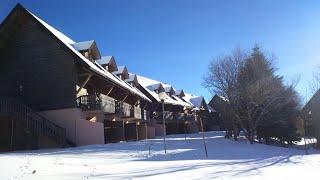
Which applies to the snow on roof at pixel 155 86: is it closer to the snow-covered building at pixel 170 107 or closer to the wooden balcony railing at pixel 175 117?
the snow-covered building at pixel 170 107

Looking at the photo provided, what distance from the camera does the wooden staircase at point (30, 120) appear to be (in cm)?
2742

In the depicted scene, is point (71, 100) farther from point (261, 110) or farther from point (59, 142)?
point (261, 110)

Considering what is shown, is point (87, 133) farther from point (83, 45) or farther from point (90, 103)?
point (83, 45)

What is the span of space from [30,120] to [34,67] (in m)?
6.84

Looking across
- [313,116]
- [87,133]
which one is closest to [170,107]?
[313,116]

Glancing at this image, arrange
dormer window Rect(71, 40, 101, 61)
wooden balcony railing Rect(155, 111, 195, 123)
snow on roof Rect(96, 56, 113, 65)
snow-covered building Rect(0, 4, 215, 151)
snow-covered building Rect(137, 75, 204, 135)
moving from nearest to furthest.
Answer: snow-covered building Rect(0, 4, 215, 151) < dormer window Rect(71, 40, 101, 61) < snow on roof Rect(96, 56, 113, 65) < snow-covered building Rect(137, 75, 204, 135) < wooden balcony railing Rect(155, 111, 195, 123)

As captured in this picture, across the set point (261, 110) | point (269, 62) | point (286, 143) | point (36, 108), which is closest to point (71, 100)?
point (36, 108)

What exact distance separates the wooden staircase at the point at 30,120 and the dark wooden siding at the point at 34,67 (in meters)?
3.44

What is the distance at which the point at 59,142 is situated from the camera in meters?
28.8

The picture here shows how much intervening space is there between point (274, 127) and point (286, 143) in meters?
A: 6.87

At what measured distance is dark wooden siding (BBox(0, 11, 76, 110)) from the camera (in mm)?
32438

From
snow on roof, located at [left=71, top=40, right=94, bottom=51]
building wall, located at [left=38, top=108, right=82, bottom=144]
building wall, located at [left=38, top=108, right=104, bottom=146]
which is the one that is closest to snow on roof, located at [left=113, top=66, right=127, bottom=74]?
snow on roof, located at [left=71, top=40, right=94, bottom=51]

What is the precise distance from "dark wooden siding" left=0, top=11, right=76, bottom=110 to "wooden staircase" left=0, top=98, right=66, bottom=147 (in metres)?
3.44

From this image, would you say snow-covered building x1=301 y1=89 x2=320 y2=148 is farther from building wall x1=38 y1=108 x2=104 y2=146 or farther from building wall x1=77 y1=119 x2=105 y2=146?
building wall x1=38 y1=108 x2=104 y2=146
